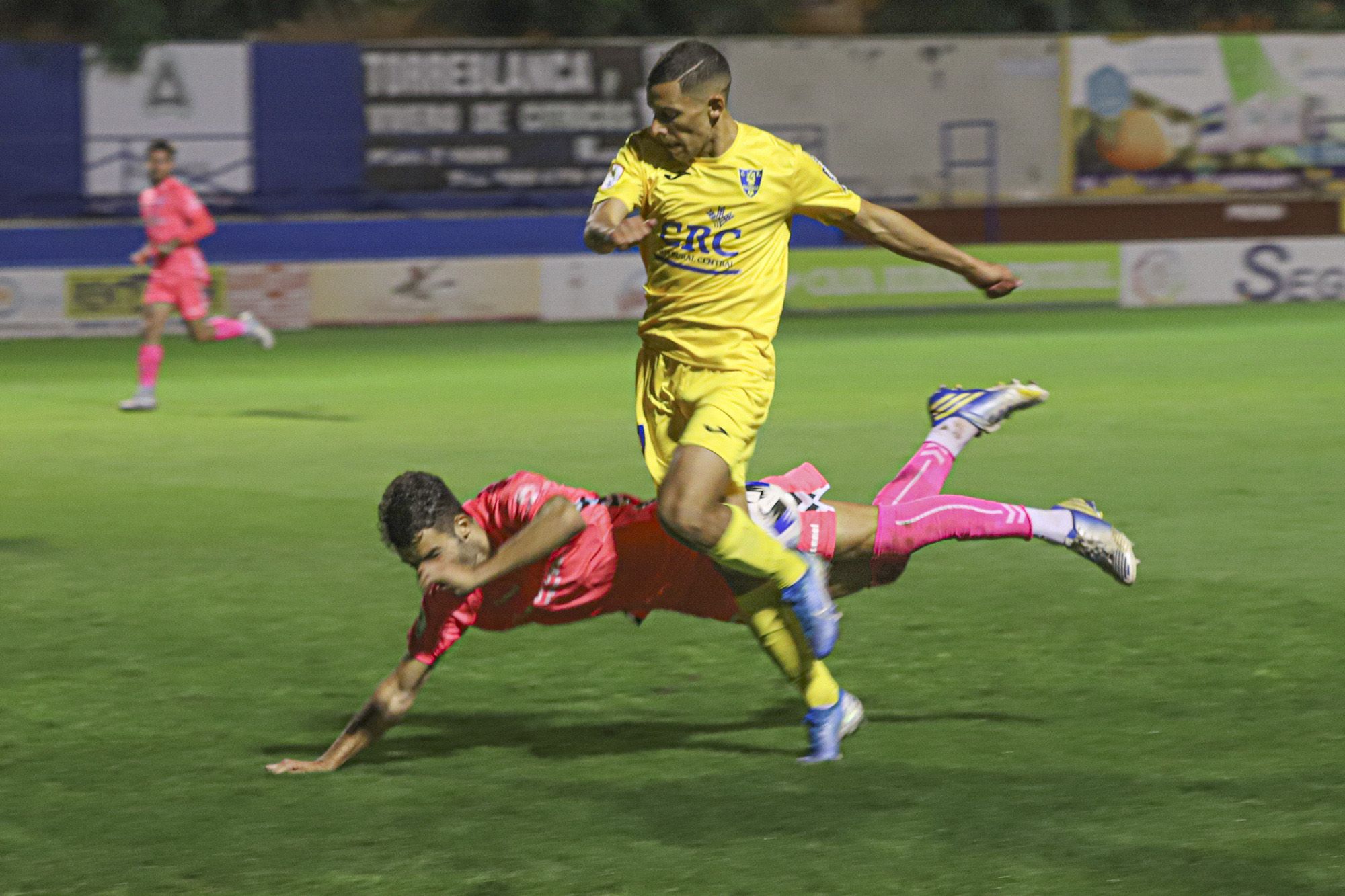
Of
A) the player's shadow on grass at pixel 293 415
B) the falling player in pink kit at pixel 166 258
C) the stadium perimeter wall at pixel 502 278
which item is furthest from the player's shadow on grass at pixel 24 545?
the stadium perimeter wall at pixel 502 278

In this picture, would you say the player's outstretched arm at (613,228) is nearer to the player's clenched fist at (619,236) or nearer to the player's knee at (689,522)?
the player's clenched fist at (619,236)

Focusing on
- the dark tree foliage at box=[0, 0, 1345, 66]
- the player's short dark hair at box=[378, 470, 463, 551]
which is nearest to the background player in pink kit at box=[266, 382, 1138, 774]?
the player's short dark hair at box=[378, 470, 463, 551]

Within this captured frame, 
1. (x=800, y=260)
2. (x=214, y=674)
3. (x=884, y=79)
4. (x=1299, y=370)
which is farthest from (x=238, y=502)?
(x=884, y=79)

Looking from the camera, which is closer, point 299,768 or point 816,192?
point 299,768

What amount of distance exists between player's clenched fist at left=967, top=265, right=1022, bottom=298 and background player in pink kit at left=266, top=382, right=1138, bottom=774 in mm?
661

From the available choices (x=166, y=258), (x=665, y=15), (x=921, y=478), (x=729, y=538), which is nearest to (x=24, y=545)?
(x=921, y=478)

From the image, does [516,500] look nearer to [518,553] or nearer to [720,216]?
[518,553]

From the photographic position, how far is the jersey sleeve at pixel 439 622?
17.9 feet

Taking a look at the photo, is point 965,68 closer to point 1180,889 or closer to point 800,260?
point 800,260

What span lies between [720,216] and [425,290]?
19.3 metres

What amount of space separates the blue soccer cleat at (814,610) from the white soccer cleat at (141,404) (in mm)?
11093

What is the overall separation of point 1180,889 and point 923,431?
928cm

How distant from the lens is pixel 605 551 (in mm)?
5656

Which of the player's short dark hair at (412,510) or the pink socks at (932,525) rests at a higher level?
the player's short dark hair at (412,510)
